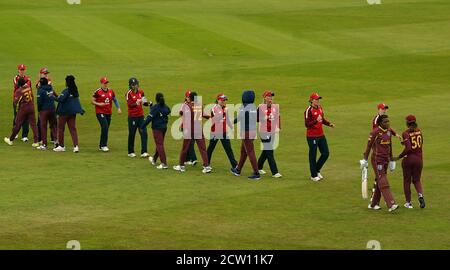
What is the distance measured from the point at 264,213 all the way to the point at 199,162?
7130 millimetres

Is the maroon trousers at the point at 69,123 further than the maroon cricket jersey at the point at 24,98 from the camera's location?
No

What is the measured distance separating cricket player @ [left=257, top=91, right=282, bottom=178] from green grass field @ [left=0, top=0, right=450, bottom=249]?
0.70m

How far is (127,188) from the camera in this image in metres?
29.0

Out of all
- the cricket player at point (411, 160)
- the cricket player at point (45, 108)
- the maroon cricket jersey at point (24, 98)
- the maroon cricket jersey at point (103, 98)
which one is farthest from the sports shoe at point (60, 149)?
the cricket player at point (411, 160)

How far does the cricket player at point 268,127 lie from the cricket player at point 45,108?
7.19m

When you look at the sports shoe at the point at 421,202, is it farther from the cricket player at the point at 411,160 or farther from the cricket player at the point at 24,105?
the cricket player at the point at 24,105

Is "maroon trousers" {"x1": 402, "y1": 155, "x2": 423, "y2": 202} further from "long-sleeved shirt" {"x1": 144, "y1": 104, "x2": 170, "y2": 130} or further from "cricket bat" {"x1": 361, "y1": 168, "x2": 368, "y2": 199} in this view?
"long-sleeved shirt" {"x1": 144, "y1": 104, "x2": 170, "y2": 130}

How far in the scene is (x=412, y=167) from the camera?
26.9m

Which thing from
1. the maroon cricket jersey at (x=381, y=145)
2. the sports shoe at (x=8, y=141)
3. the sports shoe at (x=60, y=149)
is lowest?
the sports shoe at (x=60, y=149)

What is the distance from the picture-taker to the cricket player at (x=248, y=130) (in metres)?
30.4

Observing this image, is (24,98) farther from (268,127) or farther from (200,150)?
(268,127)
